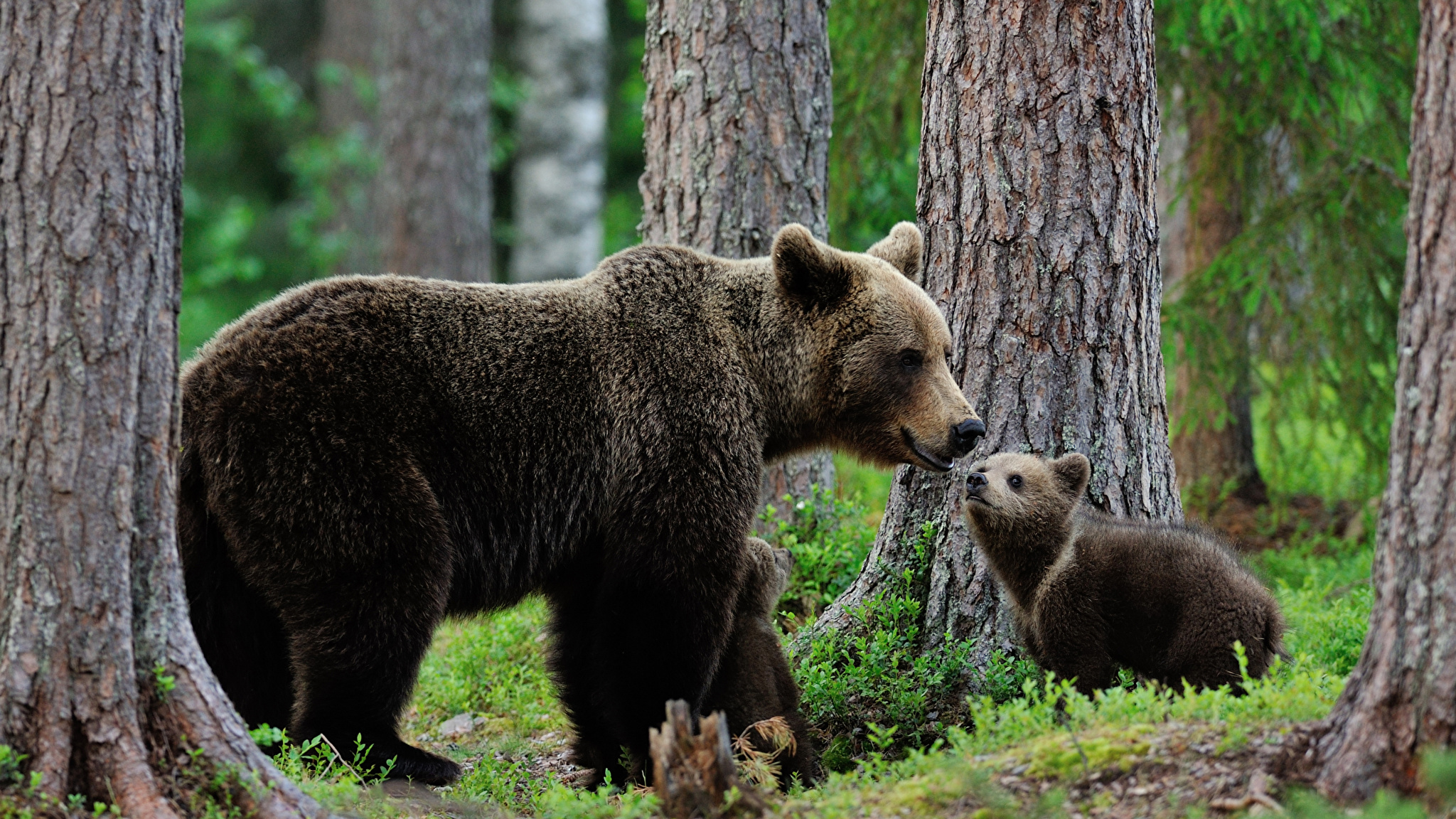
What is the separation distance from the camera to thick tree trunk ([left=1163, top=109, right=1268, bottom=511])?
10461 millimetres

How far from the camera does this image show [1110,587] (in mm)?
5512

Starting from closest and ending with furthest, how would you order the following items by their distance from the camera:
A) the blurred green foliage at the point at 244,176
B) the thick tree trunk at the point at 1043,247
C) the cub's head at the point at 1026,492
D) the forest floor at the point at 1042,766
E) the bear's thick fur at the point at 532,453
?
the forest floor at the point at 1042,766
the bear's thick fur at the point at 532,453
the cub's head at the point at 1026,492
the thick tree trunk at the point at 1043,247
the blurred green foliage at the point at 244,176

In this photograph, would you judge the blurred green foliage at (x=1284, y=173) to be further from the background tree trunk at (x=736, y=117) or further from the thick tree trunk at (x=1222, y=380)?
the background tree trunk at (x=736, y=117)

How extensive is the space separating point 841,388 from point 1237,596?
6.03 feet

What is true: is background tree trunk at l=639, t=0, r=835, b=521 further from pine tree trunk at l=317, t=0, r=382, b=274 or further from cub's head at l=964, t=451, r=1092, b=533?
pine tree trunk at l=317, t=0, r=382, b=274

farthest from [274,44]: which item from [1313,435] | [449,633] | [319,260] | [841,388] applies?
[841,388]

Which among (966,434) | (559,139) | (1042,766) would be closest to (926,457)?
(966,434)

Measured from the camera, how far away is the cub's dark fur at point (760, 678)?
5.53m

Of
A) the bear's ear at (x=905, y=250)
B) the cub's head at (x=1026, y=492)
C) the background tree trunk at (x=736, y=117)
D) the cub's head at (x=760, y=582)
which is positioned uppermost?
the background tree trunk at (x=736, y=117)

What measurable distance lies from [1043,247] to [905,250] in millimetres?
673

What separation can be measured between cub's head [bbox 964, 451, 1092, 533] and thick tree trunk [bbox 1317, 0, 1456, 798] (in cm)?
197

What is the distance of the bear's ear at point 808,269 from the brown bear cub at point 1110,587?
1.00 meters

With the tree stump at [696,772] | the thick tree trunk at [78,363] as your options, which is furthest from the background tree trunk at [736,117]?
the thick tree trunk at [78,363]

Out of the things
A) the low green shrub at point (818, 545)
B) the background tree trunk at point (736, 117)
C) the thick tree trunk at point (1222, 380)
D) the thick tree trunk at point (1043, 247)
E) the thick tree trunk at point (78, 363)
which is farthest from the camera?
the thick tree trunk at point (1222, 380)
